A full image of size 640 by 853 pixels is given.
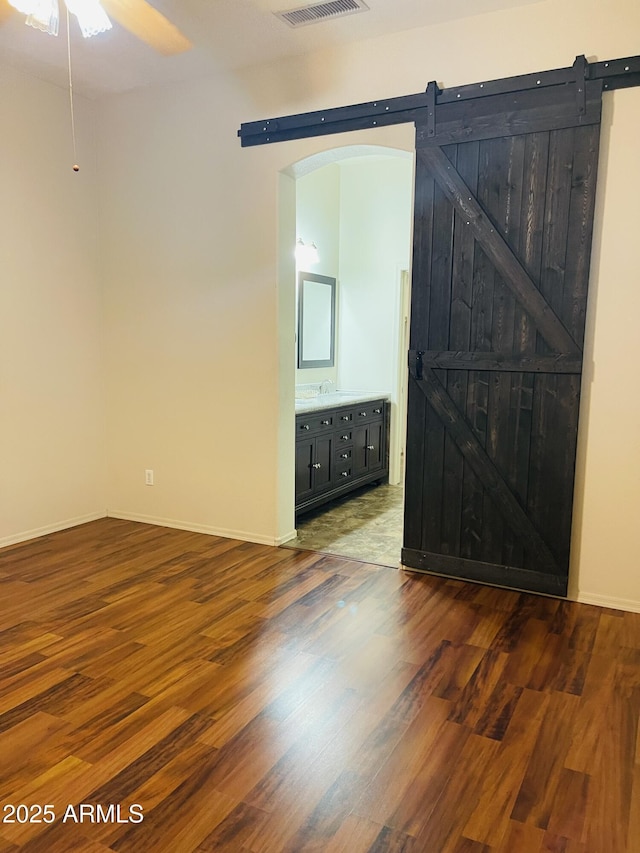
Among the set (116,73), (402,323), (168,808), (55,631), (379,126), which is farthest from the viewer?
(402,323)

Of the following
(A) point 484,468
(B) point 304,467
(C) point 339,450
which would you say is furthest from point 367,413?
(A) point 484,468

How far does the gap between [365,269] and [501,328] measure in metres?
3.13

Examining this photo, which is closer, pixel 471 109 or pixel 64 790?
pixel 64 790

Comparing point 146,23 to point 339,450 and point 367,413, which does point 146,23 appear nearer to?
point 339,450

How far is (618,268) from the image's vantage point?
3086 mm

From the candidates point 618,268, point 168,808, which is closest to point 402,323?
point 618,268

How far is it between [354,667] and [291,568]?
1.20 meters

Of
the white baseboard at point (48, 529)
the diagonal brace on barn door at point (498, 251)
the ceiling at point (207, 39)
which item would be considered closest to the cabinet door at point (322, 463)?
the white baseboard at point (48, 529)

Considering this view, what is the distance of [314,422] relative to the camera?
4.90m

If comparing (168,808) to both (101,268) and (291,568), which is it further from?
(101,268)

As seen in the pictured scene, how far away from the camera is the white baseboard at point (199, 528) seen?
4230 mm

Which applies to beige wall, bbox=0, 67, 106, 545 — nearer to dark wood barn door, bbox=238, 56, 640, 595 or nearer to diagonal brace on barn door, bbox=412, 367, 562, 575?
dark wood barn door, bbox=238, 56, 640, 595

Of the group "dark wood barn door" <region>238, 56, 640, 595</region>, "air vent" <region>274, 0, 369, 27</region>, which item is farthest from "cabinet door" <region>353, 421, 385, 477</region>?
"air vent" <region>274, 0, 369, 27</region>

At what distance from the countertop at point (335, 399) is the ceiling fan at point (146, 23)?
2453mm
